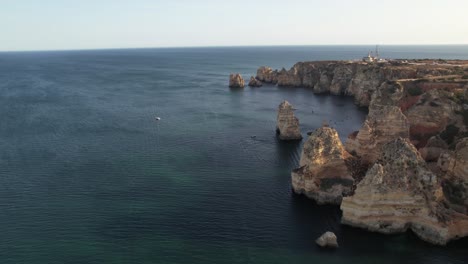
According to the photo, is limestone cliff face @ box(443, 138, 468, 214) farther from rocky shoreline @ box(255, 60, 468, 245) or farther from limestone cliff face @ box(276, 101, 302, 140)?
limestone cliff face @ box(276, 101, 302, 140)

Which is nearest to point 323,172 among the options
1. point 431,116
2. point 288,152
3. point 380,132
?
point 380,132

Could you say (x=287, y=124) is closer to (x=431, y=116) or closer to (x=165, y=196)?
(x=431, y=116)

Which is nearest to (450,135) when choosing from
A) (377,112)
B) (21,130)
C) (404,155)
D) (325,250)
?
(377,112)

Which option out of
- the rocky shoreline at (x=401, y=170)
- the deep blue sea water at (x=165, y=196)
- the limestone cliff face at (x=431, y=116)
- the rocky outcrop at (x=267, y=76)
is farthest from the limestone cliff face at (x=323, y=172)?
the rocky outcrop at (x=267, y=76)

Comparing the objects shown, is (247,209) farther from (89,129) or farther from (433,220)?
(89,129)

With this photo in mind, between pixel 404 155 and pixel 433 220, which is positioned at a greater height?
pixel 404 155

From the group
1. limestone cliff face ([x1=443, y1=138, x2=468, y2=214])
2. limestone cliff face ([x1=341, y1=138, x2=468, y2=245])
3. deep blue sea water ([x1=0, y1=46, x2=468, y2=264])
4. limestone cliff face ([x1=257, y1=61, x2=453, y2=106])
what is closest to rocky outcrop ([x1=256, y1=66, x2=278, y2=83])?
limestone cliff face ([x1=257, y1=61, x2=453, y2=106])
